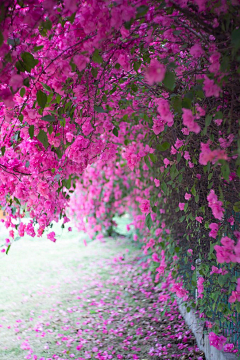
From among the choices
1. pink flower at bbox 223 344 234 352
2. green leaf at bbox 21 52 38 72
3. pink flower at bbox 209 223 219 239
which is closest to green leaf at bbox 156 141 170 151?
pink flower at bbox 209 223 219 239

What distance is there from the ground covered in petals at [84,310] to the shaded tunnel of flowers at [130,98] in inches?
34.6

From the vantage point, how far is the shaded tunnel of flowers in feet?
4.06

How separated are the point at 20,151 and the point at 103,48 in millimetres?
781

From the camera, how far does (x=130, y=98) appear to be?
2.56 metres

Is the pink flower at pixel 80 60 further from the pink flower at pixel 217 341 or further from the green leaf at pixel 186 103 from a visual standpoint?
the pink flower at pixel 217 341

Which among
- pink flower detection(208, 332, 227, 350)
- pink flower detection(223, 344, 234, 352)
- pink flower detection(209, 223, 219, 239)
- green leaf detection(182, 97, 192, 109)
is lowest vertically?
pink flower detection(223, 344, 234, 352)

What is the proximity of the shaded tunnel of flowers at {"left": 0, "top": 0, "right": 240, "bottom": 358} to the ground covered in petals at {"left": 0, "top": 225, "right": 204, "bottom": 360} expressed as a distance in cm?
88

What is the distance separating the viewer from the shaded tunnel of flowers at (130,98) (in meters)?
1.24

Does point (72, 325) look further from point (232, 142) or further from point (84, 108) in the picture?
point (232, 142)

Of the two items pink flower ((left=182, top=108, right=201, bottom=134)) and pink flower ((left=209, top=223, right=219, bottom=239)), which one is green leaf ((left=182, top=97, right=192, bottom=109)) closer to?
pink flower ((left=182, top=108, right=201, bottom=134))

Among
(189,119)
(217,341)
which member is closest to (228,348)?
(217,341)

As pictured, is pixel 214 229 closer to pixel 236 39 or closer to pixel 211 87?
pixel 211 87

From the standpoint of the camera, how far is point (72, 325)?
3.64 m

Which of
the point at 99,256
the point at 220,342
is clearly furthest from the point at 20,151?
the point at 99,256
